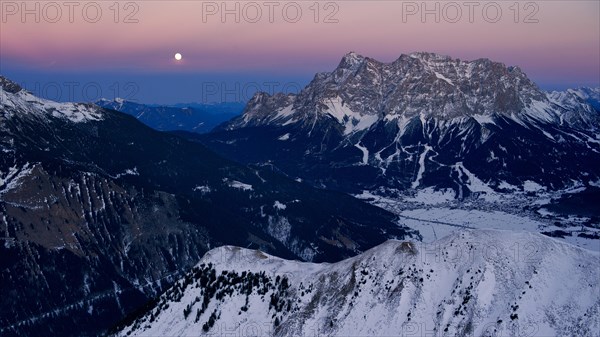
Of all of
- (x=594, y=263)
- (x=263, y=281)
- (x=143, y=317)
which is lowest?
(x=143, y=317)

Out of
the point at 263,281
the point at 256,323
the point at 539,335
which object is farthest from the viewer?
the point at 263,281

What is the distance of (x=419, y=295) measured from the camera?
143 meters

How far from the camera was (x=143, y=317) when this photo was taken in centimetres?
18600

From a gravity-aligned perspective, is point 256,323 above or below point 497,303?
below

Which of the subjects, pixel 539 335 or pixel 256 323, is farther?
pixel 256 323

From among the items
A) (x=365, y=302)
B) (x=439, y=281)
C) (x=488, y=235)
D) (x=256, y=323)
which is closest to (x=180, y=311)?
(x=256, y=323)

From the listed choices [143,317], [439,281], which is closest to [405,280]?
[439,281]

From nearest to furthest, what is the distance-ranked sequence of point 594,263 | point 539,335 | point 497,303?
point 539,335, point 497,303, point 594,263

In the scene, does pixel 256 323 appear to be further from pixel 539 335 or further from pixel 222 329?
pixel 539 335

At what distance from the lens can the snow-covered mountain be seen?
132 metres

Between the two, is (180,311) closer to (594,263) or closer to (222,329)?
(222,329)

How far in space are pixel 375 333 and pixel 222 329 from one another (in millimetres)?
42587

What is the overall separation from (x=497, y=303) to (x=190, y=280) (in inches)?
3706

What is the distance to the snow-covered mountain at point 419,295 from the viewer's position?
431ft
